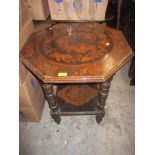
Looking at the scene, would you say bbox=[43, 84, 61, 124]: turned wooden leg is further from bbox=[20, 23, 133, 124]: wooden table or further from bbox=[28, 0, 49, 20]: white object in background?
bbox=[28, 0, 49, 20]: white object in background

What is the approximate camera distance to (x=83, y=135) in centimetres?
149

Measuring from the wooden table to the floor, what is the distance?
0.35ft

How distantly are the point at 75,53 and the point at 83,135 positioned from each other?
29.1 inches

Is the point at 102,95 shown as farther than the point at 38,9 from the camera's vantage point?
No

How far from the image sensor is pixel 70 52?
1.17 metres

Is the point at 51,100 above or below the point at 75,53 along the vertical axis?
below

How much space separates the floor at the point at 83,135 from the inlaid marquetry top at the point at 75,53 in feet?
2.21

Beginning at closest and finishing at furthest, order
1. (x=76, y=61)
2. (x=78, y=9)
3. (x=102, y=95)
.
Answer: (x=76, y=61)
(x=102, y=95)
(x=78, y=9)

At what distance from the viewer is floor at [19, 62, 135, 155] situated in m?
1.40

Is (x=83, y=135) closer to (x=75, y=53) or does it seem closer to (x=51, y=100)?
(x=51, y=100)

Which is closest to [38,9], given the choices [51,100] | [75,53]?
[75,53]

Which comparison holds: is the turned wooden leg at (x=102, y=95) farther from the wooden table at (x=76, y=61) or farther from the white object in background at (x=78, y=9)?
the white object in background at (x=78, y=9)
